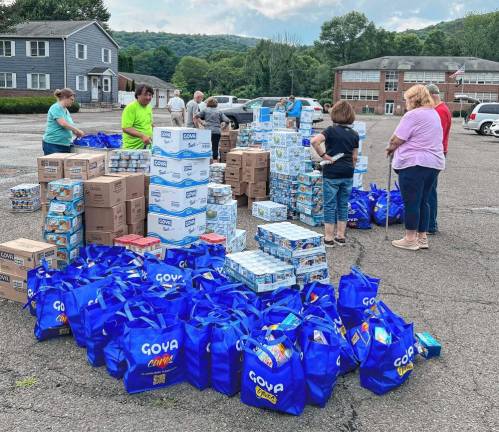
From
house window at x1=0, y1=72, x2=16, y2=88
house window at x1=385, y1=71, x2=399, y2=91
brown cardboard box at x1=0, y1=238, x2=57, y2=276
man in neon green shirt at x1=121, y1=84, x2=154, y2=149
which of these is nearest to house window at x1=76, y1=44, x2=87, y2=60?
house window at x1=0, y1=72, x2=16, y2=88

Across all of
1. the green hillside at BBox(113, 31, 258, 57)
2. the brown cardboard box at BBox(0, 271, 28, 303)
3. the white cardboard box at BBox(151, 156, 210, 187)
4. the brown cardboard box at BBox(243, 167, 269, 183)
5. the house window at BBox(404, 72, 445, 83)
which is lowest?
the brown cardboard box at BBox(0, 271, 28, 303)

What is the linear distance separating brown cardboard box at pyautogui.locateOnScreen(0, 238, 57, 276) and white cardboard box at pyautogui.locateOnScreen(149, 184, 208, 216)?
4.88 feet

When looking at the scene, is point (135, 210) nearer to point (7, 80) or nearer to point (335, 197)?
point (335, 197)

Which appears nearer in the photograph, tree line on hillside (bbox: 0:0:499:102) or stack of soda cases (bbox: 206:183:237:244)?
stack of soda cases (bbox: 206:183:237:244)

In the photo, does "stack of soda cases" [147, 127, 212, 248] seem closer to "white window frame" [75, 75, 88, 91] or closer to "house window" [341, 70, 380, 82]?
"white window frame" [75, 75, 88, 91]

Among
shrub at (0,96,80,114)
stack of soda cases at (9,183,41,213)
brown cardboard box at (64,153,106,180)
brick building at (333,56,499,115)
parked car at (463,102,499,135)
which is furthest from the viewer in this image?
brick building at (333,56,499,115)

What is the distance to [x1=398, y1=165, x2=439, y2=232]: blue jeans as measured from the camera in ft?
23.5

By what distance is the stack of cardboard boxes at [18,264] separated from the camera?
17.5ft

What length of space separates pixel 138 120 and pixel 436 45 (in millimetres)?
121074

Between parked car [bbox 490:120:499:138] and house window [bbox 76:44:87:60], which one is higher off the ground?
house window [bbox 76:44:87:60]

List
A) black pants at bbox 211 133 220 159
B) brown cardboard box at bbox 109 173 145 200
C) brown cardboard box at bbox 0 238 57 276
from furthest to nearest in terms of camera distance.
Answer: black pants at bbox 211 133 220 159 → brown cardboard box at bbox 109 173 145 200 → brown cardboard box at bbox 0 238 57 276

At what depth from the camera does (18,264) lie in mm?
5367

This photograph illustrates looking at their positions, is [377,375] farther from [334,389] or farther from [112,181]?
[112,181]

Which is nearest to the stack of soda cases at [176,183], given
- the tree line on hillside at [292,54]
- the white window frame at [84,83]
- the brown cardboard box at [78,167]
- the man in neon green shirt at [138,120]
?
the brown cardboard box at [78,167]
